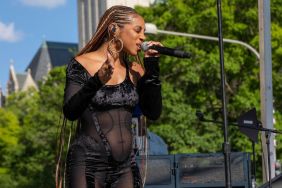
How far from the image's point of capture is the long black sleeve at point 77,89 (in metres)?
3.21

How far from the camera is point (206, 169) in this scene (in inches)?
286

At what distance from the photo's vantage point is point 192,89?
29906 millimetres

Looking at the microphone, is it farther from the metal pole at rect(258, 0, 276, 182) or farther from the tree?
the tree

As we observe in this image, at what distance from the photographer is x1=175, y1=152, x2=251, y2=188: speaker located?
23.1 feet

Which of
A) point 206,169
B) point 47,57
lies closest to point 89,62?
point 206,169

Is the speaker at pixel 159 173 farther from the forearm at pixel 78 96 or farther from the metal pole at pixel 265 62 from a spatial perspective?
the metal pole at pixel 265 62

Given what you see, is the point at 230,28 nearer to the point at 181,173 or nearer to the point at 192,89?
the point at 192,89

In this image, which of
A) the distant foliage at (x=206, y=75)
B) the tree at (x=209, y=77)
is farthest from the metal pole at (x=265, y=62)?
the tree at (x=209, y=77)

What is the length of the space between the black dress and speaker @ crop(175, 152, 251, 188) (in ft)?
12.4

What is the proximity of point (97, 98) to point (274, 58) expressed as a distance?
26169mm

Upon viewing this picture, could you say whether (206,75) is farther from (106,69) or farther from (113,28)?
(106,69)

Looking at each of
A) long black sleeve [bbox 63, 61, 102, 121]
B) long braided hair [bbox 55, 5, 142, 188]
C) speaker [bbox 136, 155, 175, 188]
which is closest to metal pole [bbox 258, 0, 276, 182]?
speaker [bbox 136, 155, 175, 188]

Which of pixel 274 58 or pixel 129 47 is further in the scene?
pixel 274 58

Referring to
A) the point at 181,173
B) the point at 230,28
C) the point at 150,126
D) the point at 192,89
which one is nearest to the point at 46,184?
the point at 150,126
